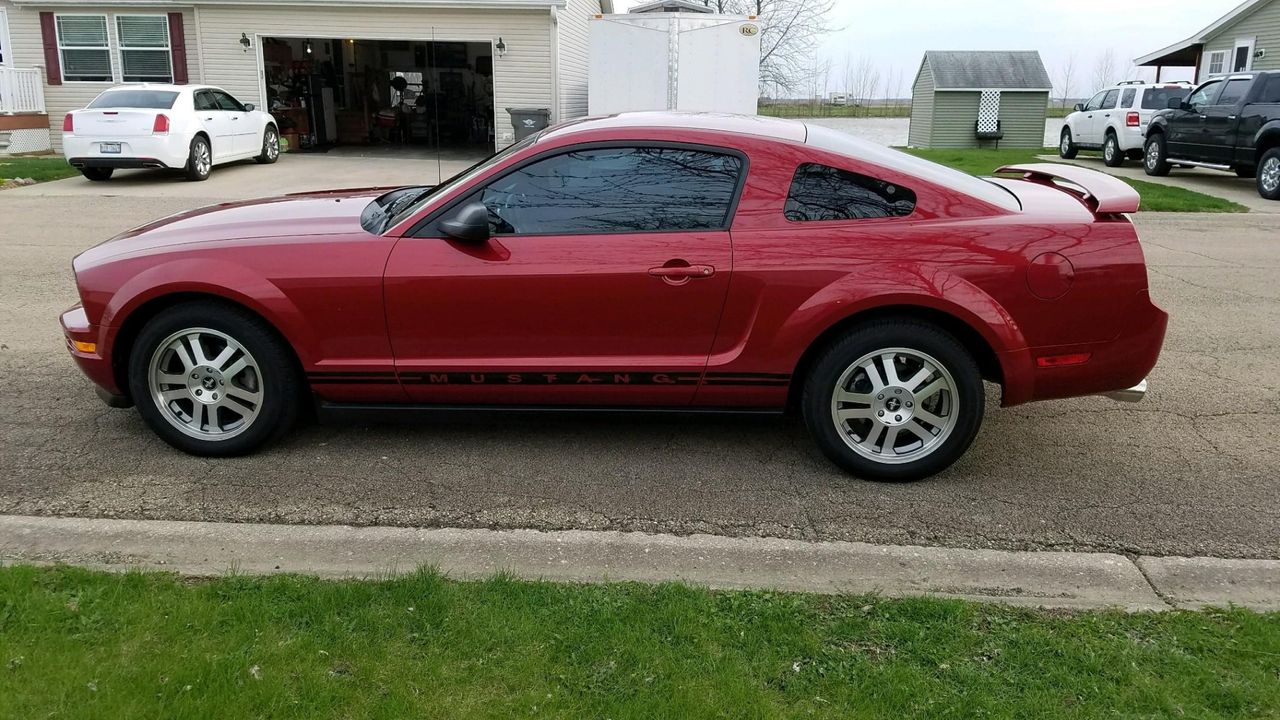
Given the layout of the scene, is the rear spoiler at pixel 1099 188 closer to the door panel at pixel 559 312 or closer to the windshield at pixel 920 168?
the windshield at pixel 920 168

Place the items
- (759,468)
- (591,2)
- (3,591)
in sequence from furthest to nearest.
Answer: (591,2) < (759,468) < (3,591)

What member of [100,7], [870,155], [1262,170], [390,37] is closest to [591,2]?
[390,37]

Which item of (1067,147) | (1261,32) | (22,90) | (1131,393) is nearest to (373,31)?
(22,90)

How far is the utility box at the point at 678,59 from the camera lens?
17297 millimetres

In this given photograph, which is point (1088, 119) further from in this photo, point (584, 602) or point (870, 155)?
point (584, 602)

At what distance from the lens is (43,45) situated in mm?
20672

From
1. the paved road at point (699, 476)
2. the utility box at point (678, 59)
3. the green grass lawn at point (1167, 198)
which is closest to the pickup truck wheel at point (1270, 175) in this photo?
the green grass lawn at point (1167, 198)

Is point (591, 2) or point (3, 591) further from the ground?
point (591, 2)

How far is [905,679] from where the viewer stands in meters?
2.84

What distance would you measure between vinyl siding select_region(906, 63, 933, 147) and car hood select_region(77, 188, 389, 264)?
28437 mm

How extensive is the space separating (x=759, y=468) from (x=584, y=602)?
1.57m

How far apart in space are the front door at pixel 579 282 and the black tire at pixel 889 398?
0.53 m

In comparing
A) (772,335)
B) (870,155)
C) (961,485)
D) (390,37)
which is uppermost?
(390,37)

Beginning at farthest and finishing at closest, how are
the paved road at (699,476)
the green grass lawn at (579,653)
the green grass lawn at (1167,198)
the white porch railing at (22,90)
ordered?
the white porch railing at (22,90), the green grass lawn at (1167,198), the paved road at (699,476), the green grass lawn at (579,653)
